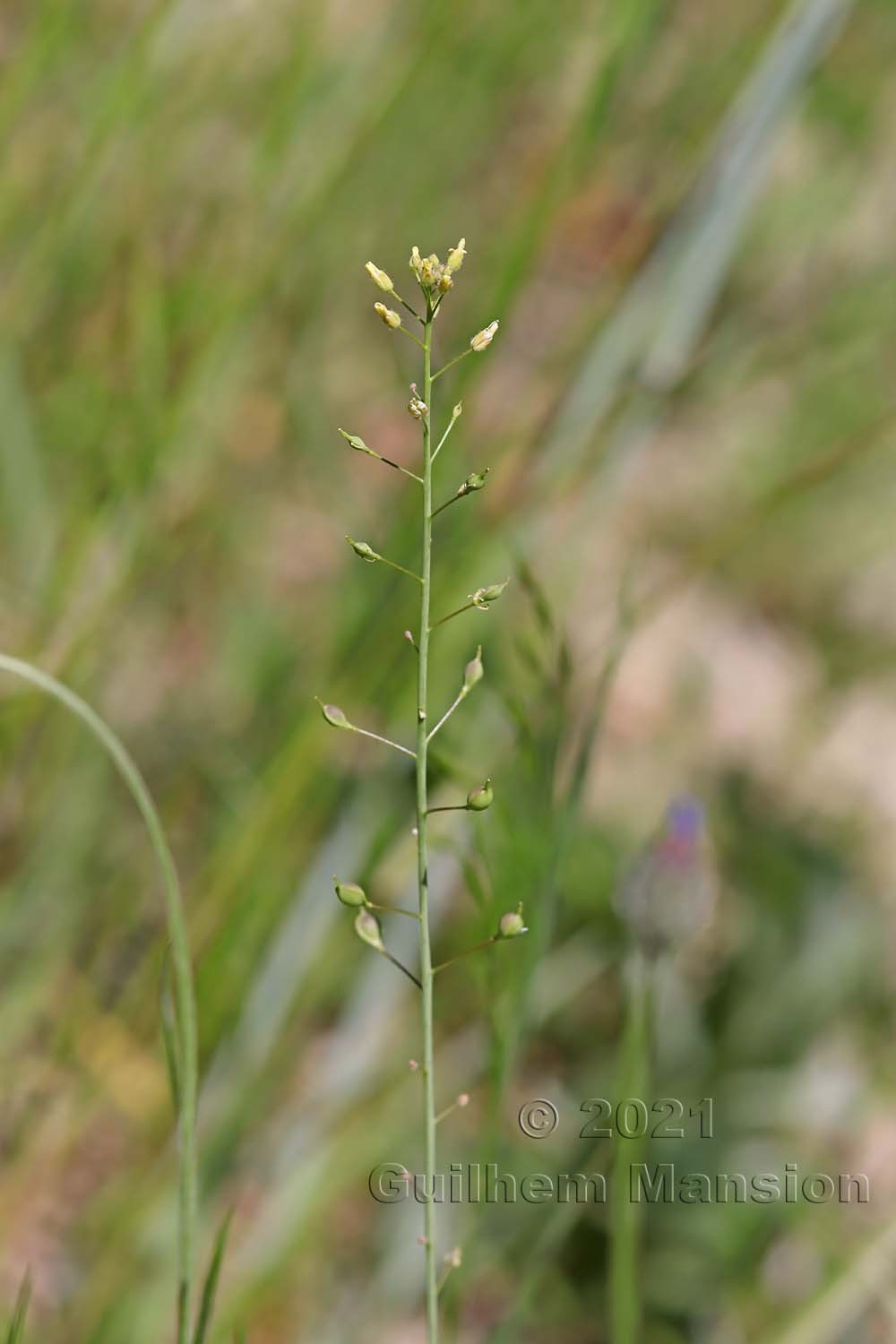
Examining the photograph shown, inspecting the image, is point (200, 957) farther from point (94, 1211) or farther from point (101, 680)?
point (101, 680)

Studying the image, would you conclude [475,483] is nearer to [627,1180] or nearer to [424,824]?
[424,824]
